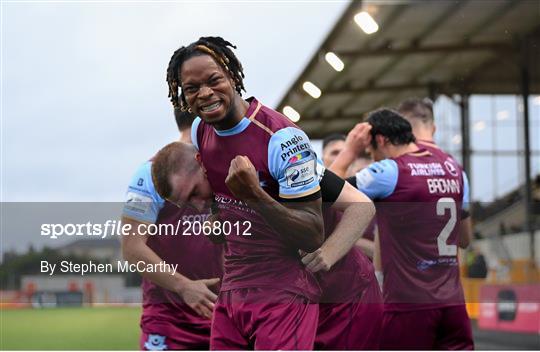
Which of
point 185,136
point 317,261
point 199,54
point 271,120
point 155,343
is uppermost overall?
point 199,54

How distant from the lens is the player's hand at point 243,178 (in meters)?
3.07

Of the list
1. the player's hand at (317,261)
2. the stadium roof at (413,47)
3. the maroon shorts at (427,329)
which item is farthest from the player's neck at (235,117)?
the stadium roof at (413,47)

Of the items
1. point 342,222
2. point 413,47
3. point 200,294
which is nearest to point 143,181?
point 200,294

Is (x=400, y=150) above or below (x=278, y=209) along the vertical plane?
above

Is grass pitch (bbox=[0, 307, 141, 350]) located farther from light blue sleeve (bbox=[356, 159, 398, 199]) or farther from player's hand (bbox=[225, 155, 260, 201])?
player's hand (bbox=[225, 155, 260, 201])

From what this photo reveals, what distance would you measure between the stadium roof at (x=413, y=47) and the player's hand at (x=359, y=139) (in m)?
3.80

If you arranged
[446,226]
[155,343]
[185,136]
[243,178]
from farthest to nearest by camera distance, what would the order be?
1. [446,226]
2. [155,343]
3. [185,136]
4. [243,178]

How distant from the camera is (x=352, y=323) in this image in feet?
13.6

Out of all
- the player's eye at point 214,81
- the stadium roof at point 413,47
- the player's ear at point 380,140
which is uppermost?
the stadium roof at point 413,47

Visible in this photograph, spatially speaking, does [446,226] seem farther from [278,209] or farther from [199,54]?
[199,54]

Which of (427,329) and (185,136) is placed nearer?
(185,136)

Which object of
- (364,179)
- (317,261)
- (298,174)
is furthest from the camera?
(364,179)

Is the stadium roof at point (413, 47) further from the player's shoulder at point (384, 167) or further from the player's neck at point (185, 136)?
the player's neck at point (185, 136)

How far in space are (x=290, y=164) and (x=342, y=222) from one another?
51 cm
